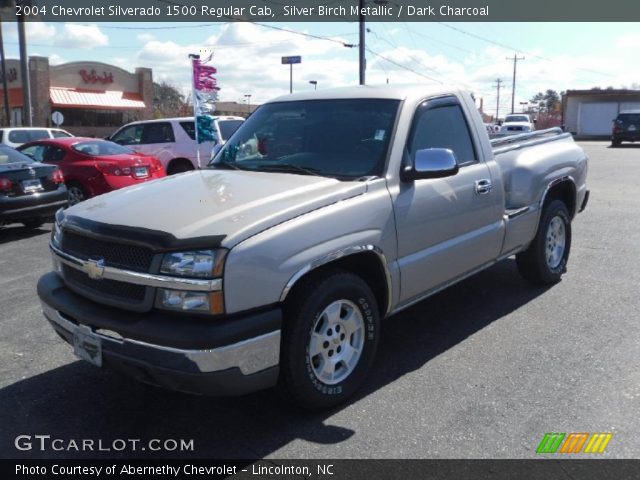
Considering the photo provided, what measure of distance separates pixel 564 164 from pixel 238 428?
4.27 meters

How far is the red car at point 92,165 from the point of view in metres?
10.9

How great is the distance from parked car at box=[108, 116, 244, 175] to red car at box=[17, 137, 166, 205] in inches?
116

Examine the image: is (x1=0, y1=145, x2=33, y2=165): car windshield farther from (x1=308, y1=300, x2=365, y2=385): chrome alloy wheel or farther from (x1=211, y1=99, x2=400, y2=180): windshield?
(x1=308, y1=300, x2=365, y2=385): chrome alloy wheel

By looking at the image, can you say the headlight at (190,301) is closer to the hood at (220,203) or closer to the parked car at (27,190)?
the hood at (220,203)

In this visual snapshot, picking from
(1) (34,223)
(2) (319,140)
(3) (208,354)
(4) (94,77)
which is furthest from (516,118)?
(3) (208,354)

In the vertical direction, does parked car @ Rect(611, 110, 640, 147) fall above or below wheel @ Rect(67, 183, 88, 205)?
above

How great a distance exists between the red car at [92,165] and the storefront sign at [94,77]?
32.4 metres

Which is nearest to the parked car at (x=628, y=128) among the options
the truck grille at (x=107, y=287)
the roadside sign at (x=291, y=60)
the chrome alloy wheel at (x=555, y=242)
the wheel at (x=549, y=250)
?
the roadside sign at (x=291, y=60)

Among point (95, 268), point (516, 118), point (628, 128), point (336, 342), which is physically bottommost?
point (336, 342)

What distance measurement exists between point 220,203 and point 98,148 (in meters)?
8.90

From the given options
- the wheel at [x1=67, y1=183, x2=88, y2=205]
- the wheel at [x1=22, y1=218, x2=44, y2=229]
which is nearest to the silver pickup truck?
the wheel at [x1=22, y1=218, x2=44, y2=229]

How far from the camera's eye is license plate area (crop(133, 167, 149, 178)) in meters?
11.2

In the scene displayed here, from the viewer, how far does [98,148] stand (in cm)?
1152

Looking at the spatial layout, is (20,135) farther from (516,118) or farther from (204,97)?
(516,118)
